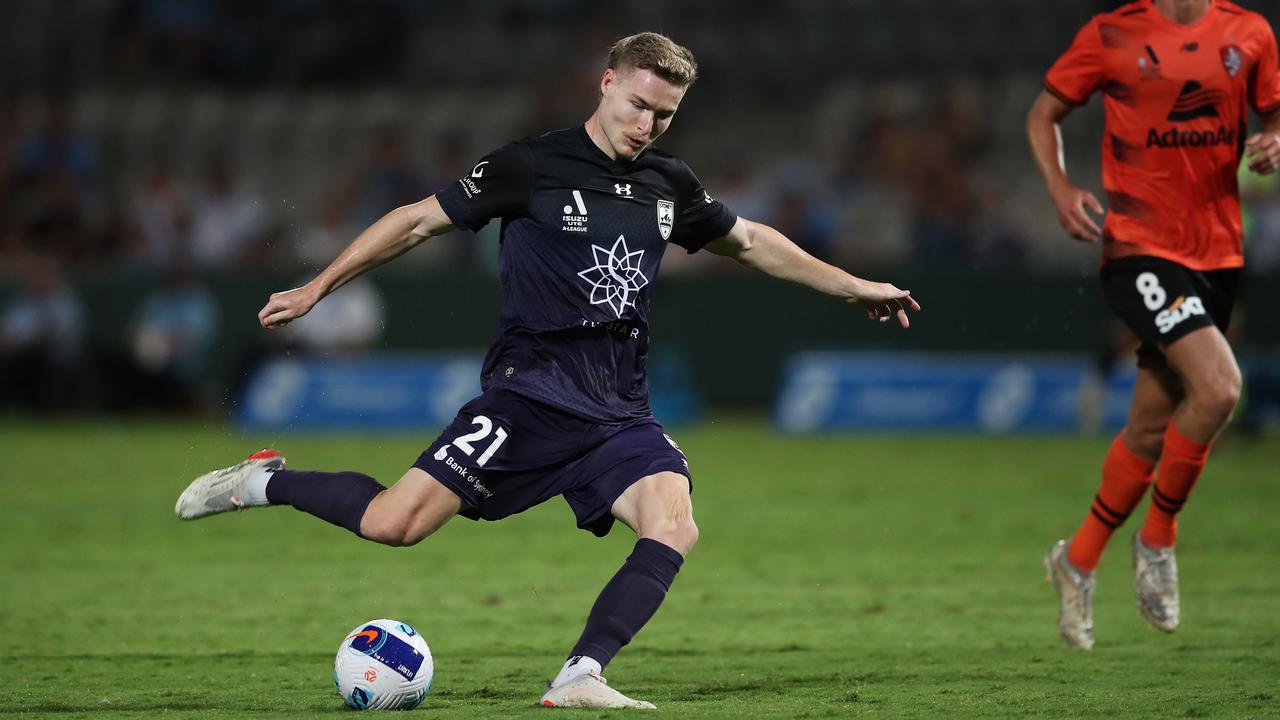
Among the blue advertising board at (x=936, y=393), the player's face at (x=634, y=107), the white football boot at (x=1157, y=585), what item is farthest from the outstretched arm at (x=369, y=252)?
the blue advertising board at (x=936, y=393)

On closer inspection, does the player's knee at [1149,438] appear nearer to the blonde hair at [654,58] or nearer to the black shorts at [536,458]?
the black shorts at [536,458]

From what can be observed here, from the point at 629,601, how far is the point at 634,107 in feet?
5.27

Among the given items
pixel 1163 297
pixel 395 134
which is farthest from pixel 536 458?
pixel 395 134

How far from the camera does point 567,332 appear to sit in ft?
19.5

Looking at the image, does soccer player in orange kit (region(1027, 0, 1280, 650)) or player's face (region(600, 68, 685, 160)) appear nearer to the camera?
player's face (region(600, 68, 685, 160))

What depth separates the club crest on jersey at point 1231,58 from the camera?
272 inches

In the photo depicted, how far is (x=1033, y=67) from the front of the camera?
66.0 feet

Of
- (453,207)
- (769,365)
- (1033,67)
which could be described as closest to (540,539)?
(453,207)

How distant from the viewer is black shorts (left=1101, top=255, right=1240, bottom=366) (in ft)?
22.0

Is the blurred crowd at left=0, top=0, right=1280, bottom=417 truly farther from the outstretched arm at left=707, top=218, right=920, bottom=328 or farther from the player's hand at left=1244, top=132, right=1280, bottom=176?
the outstretched arm at left=707, top=218, right=920, bottom=328

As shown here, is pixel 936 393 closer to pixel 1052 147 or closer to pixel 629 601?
pixel 1052 147

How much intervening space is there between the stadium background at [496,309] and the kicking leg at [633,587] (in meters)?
1.30

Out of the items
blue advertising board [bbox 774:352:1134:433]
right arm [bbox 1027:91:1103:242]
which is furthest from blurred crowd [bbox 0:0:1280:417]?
right arm [bbox 1027:91:1103:242]

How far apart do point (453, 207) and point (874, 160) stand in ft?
45.2
